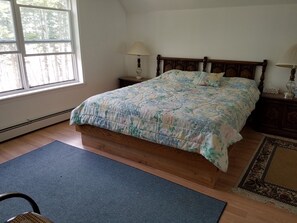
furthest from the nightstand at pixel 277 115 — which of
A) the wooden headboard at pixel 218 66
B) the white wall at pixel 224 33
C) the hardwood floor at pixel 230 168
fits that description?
the white wall at pixel 224 33

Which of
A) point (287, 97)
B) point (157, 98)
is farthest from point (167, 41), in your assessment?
point (287, 97)

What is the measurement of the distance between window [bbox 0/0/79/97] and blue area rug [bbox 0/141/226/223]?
1.32 m

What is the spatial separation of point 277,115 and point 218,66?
4.15ft

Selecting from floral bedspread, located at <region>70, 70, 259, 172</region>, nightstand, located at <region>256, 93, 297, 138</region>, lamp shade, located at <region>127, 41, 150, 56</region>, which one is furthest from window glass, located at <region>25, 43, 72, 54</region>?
nightstand, located at <region>256, 93, 297, 138</region>

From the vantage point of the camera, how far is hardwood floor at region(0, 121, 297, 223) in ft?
6.26

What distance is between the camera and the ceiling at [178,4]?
354 centimetres

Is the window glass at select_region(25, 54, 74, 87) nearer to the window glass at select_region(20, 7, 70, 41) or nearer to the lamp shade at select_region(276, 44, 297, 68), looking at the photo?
the window glass at select_region(20, 7, 70, 41)

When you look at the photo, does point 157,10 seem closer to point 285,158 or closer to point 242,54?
point 242,54

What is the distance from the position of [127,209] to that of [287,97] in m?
2.75

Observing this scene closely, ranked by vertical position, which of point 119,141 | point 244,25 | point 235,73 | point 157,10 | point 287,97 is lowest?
point 119,141

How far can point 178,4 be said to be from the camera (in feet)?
13.6

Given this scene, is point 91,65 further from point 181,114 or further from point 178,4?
point 181,114

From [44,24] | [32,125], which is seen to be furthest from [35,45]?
[32,125]

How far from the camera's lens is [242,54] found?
388cm
